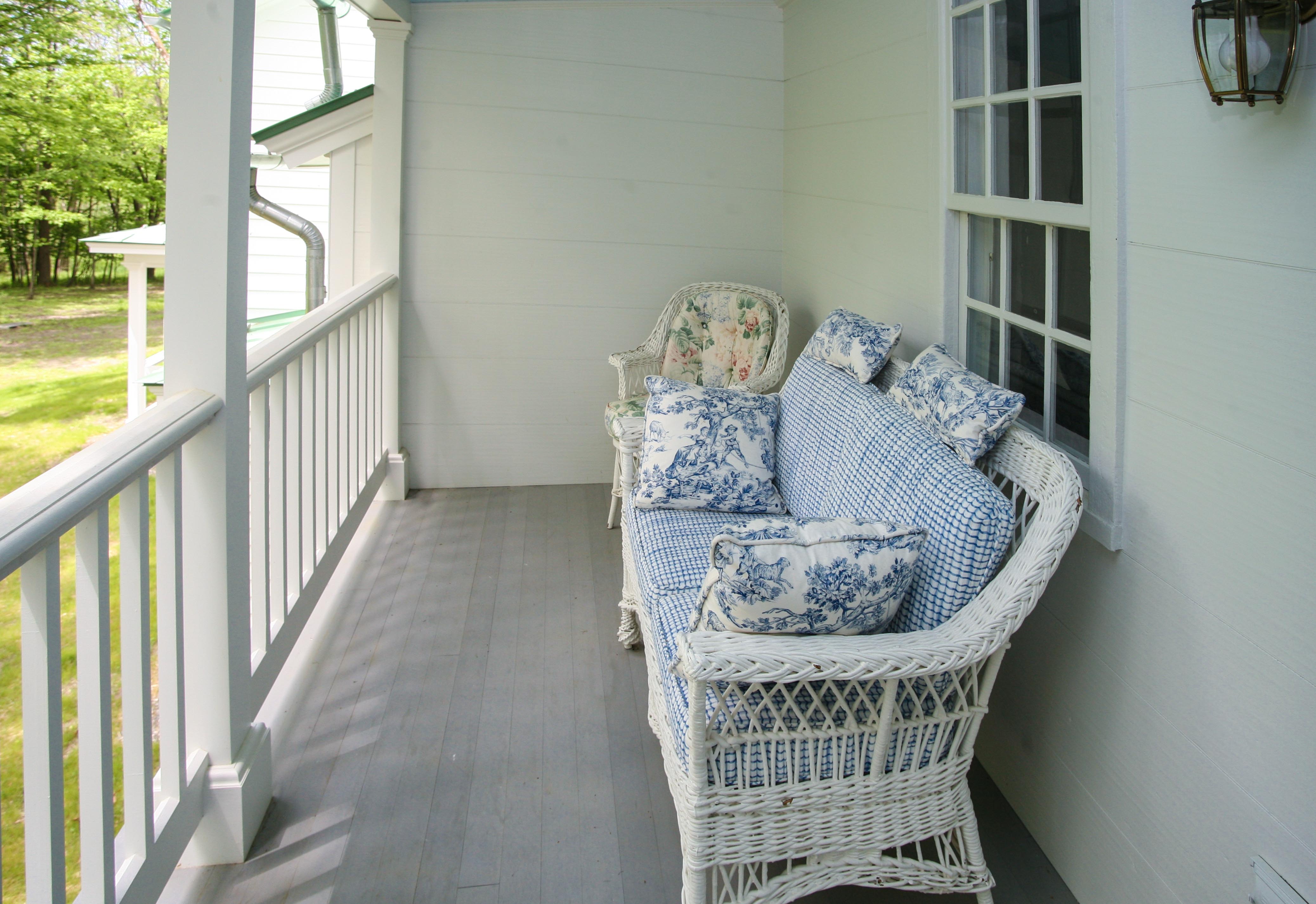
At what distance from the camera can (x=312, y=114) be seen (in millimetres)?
4051

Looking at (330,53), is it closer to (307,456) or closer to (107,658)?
(307,456)

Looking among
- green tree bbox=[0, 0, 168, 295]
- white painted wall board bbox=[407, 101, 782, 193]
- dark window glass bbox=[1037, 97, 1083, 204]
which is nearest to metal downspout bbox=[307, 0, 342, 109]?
white painted wall board bbox=[407, 101, 782, 193]

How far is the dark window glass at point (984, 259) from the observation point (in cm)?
230

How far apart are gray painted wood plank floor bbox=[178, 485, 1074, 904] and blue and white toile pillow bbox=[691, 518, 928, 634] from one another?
60 cm

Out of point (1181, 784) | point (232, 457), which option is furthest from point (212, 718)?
point (1181, 784)

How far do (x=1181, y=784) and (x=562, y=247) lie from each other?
10.7 ft

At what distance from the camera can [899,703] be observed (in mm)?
1661

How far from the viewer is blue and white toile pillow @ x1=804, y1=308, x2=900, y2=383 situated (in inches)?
99.5

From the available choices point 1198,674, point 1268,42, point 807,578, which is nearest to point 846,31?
point 1268,42

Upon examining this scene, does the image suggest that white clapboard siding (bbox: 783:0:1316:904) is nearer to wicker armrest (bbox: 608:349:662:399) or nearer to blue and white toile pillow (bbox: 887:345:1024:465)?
blue and white toile pillow (bbox: 887:345:1024:465)

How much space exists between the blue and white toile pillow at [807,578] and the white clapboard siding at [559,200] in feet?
9.07

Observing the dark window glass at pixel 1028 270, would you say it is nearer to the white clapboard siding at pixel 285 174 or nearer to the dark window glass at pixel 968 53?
the dark window glass at pixel 968 53

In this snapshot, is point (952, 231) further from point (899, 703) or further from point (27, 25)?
point (27, 25)

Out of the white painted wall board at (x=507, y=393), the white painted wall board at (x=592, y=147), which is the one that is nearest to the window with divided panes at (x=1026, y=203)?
the white painted wall board at (x=592, y=147)
